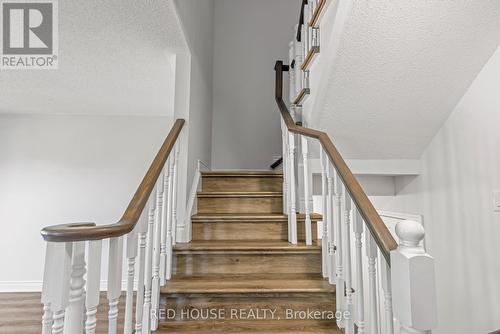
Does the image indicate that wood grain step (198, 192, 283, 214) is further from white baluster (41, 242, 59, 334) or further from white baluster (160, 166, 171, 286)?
white baluster (41, 242, 59, 334)

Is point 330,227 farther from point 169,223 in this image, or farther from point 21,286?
point 21,286

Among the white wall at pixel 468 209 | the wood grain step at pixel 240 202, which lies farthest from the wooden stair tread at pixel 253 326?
the white wall at pixel 468 209

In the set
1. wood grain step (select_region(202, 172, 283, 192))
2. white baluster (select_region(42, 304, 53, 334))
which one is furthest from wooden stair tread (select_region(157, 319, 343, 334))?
wood grain step (select_region(202, 172, 283, 192))

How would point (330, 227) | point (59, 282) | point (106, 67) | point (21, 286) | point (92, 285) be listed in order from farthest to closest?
point (21, 286) → point (106, 67) → point (330, 227) → point (92, 285) → point (59, 282)

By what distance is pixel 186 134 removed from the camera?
2283 mm

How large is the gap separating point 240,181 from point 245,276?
3.43ft

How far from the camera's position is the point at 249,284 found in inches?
70.3

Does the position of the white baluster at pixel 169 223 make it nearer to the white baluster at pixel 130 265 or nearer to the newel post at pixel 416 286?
the white baluster at pixel 130 265

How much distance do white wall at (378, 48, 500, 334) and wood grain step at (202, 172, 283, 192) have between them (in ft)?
4.38

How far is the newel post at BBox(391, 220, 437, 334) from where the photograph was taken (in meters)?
0.93

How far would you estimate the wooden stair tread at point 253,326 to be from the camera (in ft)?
5.22

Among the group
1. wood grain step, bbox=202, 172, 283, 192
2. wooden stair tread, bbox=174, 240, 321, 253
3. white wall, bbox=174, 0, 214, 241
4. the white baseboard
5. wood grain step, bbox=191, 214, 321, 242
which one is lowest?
the white baseboard
